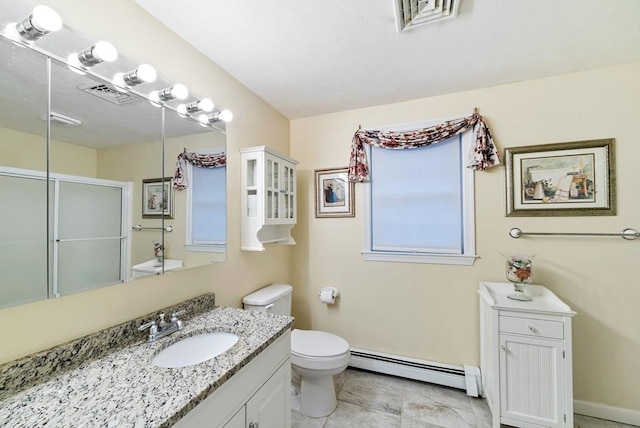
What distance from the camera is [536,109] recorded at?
6.05 ft

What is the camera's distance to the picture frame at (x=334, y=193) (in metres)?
2.34

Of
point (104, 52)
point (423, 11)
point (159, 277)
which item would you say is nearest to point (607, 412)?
point (423, 11)

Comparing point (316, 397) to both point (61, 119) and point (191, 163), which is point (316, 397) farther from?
point (61, 119)

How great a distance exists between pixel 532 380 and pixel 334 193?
183 cm

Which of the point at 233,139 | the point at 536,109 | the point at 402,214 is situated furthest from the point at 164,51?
the point at 536,109

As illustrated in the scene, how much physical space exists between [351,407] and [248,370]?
1.19 m

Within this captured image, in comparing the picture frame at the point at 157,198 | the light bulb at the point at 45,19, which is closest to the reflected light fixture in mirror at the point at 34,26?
the light bulb at the point at 45,19

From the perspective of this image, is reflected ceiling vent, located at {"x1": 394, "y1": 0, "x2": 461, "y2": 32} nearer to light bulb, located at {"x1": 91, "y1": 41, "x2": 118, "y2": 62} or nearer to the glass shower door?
light bulb, located at {"x1": 91, "y1": 41, "x2": 118, "y2": 62}

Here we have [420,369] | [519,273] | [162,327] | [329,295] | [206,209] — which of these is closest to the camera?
[162,327]

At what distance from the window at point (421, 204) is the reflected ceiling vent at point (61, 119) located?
189cm

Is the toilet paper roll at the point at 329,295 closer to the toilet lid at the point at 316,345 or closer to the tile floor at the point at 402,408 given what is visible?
the toilet lid at the point at 316,345

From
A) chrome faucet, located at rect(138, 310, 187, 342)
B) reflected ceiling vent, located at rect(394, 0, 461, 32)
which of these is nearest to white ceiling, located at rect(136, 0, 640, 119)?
reflected ceiling vent, located at rect(394, 0, 461, 32)

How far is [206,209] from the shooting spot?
156cm

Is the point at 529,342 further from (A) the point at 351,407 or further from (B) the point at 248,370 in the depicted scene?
(B) the point at 248,370
